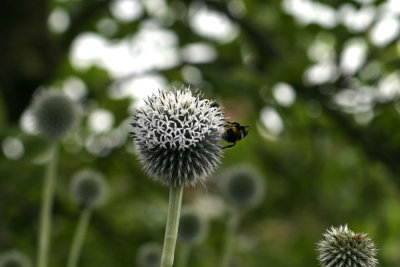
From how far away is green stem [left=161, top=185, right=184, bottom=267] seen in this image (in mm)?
1707

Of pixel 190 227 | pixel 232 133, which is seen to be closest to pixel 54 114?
pixel 190 227

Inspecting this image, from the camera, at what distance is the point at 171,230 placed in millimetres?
1812

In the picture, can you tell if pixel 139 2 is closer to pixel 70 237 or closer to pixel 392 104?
pixel 70 237

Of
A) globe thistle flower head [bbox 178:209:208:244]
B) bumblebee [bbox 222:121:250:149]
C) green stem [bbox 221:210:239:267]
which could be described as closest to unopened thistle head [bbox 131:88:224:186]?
bumblebee [bbox 222:121:250:149]

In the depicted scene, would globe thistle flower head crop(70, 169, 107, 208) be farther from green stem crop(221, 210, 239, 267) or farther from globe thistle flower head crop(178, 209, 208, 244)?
green stem crop(221, 210, 239, 267)

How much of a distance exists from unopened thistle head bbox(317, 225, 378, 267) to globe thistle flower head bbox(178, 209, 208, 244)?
2.16 metres

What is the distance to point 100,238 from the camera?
16.5ft

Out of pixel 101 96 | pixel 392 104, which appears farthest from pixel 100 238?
pixel 392 104

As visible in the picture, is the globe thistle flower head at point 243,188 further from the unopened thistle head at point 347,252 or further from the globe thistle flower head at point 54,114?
the unopened thistle head at point 347,252

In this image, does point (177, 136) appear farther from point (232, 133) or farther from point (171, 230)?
point (232, 133)

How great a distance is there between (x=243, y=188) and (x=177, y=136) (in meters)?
2.23

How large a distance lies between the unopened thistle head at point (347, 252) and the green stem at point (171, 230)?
1.66 feet

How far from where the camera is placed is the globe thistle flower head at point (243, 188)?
13.5ft

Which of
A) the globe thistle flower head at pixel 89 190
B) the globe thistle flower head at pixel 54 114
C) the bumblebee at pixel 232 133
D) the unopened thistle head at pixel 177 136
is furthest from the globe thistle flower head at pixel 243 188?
the unopened thistle head at pixel 177 136
